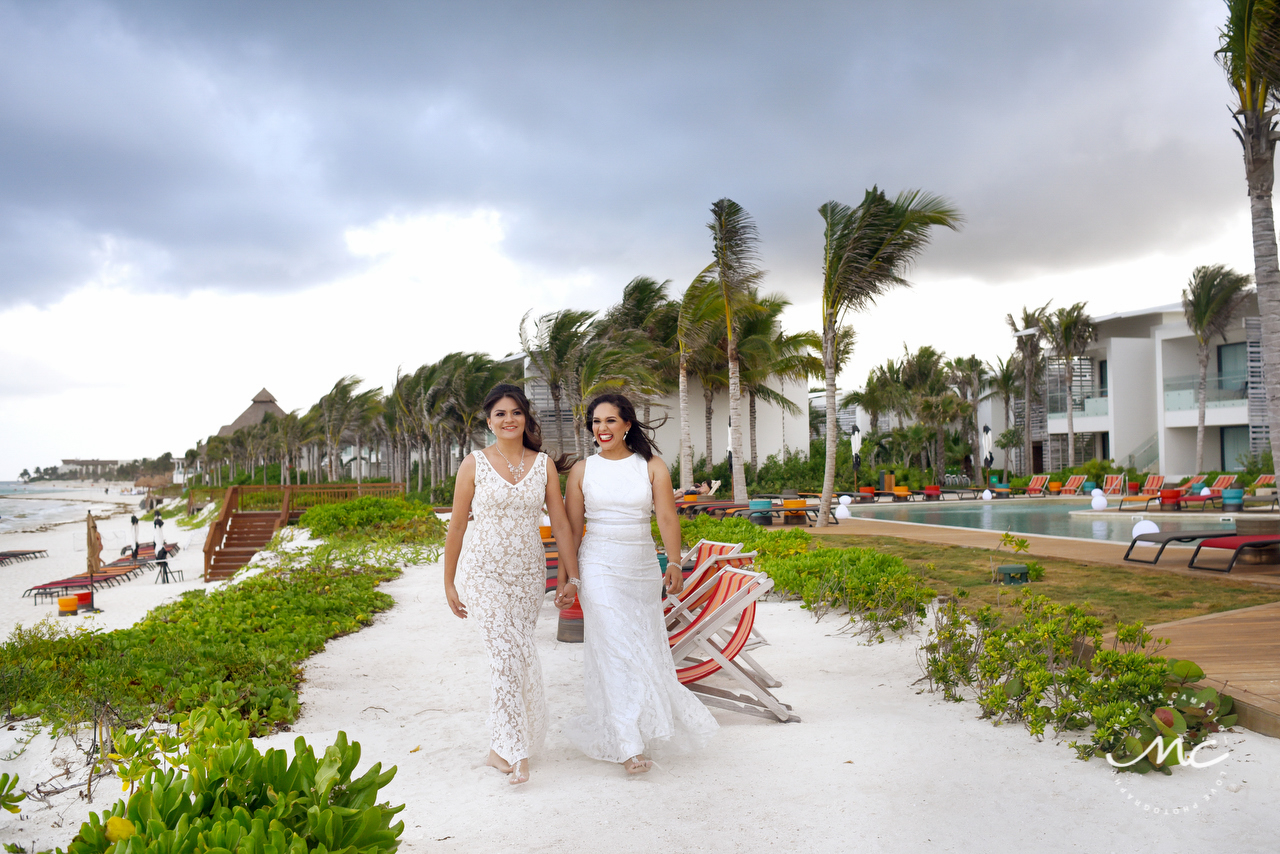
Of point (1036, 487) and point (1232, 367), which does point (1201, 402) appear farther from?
point (1036, 487)

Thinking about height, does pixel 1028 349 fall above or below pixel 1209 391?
above

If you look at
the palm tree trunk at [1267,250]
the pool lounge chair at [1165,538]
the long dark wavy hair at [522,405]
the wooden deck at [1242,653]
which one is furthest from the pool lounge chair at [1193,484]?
the long dark wavy hair at [522,405]

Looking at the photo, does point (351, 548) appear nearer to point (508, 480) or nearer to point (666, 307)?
point (508, 480)

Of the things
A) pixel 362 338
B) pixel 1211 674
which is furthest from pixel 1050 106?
pixel 362 338

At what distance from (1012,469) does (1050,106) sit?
95.8ft

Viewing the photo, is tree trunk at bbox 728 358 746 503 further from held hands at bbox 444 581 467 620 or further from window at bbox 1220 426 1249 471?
window at bbox 1220 426 1249 471

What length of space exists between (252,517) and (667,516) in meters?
20.2

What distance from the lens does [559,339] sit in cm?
2231

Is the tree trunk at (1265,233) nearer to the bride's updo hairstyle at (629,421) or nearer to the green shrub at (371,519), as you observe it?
the bride's updo hairstyle at (629,421)

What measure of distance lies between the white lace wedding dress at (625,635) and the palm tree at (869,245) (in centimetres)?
1141

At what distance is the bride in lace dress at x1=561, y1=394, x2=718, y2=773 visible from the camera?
3.44 m

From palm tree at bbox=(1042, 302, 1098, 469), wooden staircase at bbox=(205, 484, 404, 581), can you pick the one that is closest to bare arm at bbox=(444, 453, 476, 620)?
wooden staircase at bbox=(205, 484, 404, 581)

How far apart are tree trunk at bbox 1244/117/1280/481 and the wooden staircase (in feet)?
60.8

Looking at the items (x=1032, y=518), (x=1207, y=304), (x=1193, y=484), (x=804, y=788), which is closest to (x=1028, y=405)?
(x=1207, y=304)
